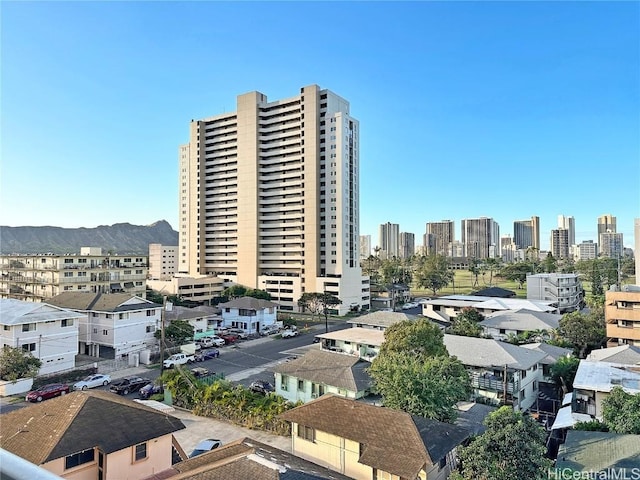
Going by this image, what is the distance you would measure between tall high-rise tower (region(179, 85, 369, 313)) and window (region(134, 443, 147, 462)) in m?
46.7

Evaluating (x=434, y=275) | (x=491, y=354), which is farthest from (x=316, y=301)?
(x=491, y=354)

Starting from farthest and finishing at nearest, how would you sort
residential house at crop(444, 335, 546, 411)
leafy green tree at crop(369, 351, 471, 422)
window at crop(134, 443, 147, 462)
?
residential house at crop(444, 335, 546, 411) → leafy green tree at crop(369, 351, 471, 422) → window at crop(134, 443, 147, 462)

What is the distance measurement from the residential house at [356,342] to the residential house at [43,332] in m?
16.7

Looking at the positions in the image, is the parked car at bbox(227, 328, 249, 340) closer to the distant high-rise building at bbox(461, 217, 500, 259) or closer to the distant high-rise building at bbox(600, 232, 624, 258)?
the distant high-rise building at bbox(600, 232, 624, 258)

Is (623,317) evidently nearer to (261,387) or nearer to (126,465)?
(261,387)

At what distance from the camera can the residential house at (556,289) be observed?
54.8 meters

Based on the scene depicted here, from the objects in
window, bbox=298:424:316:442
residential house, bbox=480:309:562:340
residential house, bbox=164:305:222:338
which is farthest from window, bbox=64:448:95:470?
residential house, bbox=480:309:562:340

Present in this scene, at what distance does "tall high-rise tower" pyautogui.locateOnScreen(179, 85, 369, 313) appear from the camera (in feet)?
209

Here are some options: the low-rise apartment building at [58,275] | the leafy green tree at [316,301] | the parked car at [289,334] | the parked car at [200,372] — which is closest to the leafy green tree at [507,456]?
the parked car at [200,372]

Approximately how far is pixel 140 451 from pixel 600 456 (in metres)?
13.0

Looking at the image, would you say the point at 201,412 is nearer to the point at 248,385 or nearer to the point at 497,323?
the point at 248,385

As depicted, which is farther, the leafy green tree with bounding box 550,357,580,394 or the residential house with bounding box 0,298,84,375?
the residential house with bounding box 0,298,84,375

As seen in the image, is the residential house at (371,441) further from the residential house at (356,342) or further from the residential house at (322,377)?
the residential house at (356,342)

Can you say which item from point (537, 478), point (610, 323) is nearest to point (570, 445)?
point (537, 478)
